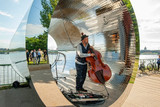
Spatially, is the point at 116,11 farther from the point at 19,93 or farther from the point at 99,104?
the point at 19,93

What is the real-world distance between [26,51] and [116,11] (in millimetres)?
1519

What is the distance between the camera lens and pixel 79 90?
7.67ft

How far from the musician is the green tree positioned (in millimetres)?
609

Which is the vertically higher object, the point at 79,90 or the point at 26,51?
the point at 26,51

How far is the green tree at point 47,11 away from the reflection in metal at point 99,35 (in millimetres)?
155

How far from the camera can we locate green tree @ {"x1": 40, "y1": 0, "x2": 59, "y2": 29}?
2.01m

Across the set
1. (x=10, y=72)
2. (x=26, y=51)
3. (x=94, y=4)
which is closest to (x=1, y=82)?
(x=10, y=72)

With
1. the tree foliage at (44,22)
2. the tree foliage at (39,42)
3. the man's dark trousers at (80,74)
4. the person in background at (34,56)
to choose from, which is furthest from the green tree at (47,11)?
the man's dark trousers at (80,74)

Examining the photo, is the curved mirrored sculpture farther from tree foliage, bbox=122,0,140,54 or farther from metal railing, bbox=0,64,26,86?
metal railing, bbox=0,64,26,86

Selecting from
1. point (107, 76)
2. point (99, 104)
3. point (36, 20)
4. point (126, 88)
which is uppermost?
point (36, 20)

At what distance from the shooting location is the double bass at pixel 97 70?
239 cm

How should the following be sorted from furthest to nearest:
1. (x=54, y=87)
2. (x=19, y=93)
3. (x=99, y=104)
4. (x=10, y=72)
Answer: (x=10, y=72) → (x=19, y=93) → (x=99, y=104) → (x=54, y=87)

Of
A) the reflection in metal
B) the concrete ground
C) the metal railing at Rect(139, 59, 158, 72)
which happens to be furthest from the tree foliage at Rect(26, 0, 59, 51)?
the metal railing at Rect(139, 59, 158, 72)

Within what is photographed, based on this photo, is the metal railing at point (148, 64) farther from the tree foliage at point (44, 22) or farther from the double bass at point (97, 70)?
the tree foliage at point (44, 22)
